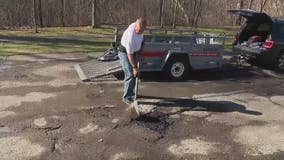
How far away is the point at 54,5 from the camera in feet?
69.7

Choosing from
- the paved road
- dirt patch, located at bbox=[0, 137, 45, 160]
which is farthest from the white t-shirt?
dirt patch, located at bbox=[0, 137, 45, 160]

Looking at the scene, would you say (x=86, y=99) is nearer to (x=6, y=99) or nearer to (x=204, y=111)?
(x=6, y=99)

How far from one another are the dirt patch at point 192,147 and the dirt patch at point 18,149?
206cm

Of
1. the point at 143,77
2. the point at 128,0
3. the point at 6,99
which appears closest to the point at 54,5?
the point at 128,0

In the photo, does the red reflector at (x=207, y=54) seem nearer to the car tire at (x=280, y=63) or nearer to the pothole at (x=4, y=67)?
the car tire at (x=280, y=63)

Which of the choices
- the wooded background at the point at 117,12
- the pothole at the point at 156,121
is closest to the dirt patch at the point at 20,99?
the pothole at the point at 156,121

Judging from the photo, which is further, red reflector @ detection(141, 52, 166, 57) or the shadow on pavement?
red reflector @ detection(141, 52, 166, 57)

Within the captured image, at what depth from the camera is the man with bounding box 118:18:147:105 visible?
803cm

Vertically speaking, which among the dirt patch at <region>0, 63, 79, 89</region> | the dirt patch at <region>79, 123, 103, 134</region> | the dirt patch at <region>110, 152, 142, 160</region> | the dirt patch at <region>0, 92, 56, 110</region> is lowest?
the dirt patch at <region>110, 152, 142, 160</region>

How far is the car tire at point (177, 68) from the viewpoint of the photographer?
34.2 ft

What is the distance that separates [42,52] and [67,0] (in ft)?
28.0

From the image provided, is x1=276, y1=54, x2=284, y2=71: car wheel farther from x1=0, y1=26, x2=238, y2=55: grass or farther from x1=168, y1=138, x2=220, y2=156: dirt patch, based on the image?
x1=168, y1=138, x2=220, y2=156: dirt patch

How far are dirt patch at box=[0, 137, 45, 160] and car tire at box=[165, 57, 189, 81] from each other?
4727 millimetres

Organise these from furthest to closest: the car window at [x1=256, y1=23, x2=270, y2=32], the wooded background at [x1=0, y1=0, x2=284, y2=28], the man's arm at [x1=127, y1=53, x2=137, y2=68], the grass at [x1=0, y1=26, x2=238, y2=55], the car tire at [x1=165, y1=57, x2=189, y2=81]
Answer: the wooded background at [x1=0, y1=0, x2=284, y2=28], the grass at [x1=0, y1=26, x2=238, y2=55], the car window at [x1=256, y1=23, x2=270, y2=32], the car tire at [x1=165, y1=57, x2=189, y2=81], the man's arm at [x1=127, y1=53, x2=137, y2=68]
